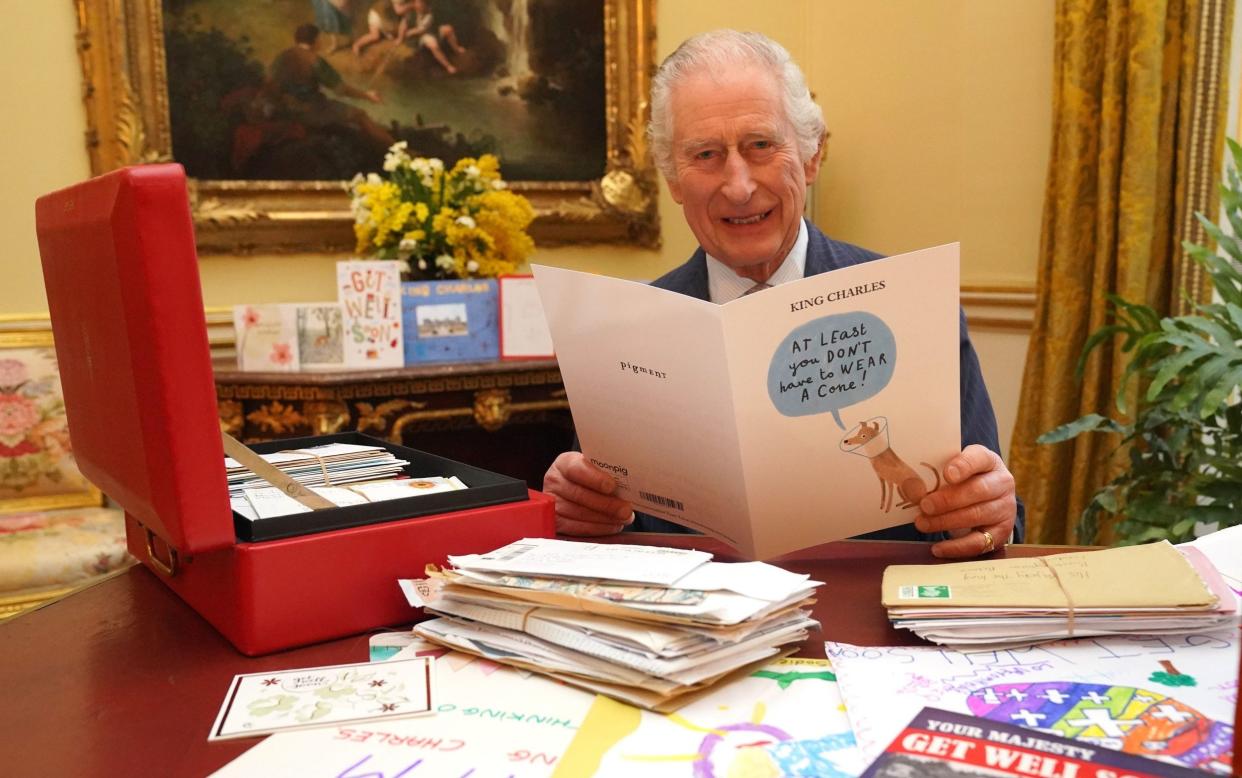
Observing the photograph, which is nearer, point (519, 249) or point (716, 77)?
point (716, 77)

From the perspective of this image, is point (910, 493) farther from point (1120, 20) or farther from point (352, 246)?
point (352, 246)

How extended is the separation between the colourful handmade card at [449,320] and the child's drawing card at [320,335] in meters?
0.20

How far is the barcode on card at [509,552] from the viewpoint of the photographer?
993mm

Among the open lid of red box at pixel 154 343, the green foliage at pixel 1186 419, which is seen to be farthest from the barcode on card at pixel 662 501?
the green foliage at pixel 1186 419

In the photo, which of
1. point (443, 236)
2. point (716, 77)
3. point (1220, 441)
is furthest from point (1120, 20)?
point (443, 236)

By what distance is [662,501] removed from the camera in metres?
1.31

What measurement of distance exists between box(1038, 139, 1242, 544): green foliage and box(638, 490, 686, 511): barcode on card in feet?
3.96

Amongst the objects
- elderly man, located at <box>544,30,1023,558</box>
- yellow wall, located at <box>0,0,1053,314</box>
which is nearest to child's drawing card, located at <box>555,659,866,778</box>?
elderly man, located at <box>544,30,1023,558</box>

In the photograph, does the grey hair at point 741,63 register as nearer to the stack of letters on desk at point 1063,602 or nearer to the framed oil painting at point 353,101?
the stack of letters on desk at point 1063,602

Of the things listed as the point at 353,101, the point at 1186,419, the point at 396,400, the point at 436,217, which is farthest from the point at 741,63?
the point at 353,101

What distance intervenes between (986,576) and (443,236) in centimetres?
226

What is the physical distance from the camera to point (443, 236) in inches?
118

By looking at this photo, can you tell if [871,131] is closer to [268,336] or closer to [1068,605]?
[268,336]

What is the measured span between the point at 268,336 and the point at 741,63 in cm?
183
